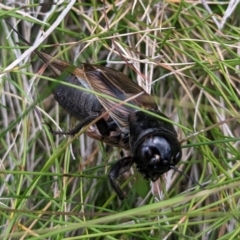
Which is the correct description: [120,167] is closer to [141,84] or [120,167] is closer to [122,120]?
[122,120]

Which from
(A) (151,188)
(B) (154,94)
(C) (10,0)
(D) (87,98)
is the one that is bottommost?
(A) (151,188)

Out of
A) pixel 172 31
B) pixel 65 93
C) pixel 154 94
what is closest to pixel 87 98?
pixel 65 93

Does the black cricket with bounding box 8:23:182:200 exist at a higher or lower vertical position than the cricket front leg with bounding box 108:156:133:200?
higher

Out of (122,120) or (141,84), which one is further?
(141,84)

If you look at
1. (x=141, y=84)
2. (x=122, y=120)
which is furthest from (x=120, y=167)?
(x=141, y=84)

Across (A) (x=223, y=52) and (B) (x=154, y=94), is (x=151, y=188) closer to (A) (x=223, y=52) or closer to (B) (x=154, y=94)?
(B) (x=154, y=94)
